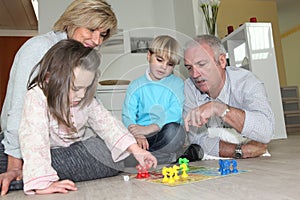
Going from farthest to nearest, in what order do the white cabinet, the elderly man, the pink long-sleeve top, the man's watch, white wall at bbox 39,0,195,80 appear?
white wall at bbox 39,0,195,80, the white cabinet, the man's watch, the elderly man, the pink long-sleeve top

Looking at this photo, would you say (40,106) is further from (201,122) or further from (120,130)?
(201,122)

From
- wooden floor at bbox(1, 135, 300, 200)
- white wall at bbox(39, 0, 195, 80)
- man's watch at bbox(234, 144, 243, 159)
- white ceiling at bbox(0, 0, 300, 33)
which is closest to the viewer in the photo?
wooden floor at bbox(1, 135, 300, 200)

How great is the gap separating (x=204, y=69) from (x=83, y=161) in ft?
1.49

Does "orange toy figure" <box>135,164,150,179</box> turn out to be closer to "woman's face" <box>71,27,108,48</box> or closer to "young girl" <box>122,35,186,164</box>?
"young girl" <box>122,35,186,164</box>

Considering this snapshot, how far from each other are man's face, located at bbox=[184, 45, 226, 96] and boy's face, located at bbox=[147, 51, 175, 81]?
0.22 feet

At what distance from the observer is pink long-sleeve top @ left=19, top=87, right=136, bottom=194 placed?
669 mm

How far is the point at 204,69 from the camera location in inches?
39.0

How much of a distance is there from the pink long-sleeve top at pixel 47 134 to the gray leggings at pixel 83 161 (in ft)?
0.08

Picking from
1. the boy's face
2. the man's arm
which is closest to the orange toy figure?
the boy's face

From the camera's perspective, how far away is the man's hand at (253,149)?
1055 millimetres

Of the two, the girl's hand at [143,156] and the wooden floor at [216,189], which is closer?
the wooden floor at [216,189]

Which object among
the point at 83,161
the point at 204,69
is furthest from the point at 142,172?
the point at 204,69

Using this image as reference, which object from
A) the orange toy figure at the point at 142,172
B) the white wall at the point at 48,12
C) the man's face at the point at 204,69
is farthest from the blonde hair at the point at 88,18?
the white wall at the point at 48,12

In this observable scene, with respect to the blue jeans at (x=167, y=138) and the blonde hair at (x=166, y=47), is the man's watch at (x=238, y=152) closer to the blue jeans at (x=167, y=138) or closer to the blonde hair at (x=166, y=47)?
the blue jeans at (x=167, y=138)
